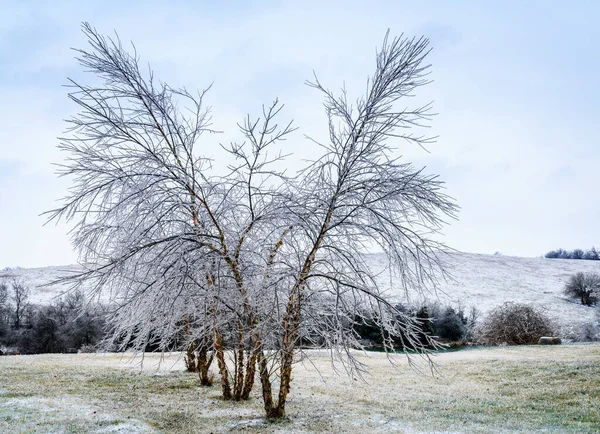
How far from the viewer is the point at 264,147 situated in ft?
28.1

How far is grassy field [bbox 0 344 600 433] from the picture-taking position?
27.8 ft

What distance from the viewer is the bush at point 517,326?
89.1 ft

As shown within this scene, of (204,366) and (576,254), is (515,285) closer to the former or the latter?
(576,254)

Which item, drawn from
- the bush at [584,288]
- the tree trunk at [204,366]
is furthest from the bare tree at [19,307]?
the bush at [584,288]

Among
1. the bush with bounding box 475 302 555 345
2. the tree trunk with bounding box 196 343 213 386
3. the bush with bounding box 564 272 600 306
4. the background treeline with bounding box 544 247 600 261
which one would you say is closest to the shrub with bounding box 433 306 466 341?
the bush with bounding box 475 302 555 345

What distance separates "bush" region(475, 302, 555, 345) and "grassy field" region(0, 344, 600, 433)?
11876 millimetres

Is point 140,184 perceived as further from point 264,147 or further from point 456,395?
point 456,395

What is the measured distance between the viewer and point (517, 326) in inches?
1080

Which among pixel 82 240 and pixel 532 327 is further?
pixel 532 327

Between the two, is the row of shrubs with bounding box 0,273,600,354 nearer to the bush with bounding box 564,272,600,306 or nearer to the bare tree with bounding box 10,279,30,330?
the bare tree with bounding box 10,279,30,330

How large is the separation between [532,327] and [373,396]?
62.0ft

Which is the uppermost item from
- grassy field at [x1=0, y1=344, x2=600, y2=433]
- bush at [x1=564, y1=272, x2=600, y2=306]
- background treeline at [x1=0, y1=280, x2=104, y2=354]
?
bush at [x1=564, y1=272, x2=600, y2=306]

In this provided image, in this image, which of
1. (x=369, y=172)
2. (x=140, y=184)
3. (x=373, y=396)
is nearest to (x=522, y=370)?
(x=373, y=396)

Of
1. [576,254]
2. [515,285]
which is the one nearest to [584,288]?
[515,285]
